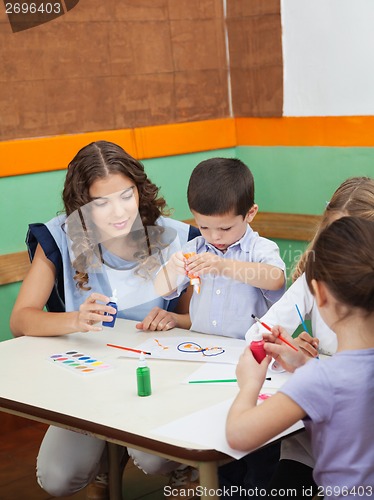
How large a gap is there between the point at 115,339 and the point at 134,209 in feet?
1.54

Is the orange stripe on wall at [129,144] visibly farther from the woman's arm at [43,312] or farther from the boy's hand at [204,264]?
the boy's hand at [204,264]

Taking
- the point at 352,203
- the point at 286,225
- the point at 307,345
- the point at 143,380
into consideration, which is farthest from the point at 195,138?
the point at 143,380

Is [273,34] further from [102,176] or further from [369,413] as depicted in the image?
[369,413]

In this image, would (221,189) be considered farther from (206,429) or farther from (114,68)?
(114,68)

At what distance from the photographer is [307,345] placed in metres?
2.07

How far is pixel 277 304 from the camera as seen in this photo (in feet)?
7.56

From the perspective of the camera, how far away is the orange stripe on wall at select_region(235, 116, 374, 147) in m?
3.63

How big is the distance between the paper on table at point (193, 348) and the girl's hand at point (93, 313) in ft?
0.44

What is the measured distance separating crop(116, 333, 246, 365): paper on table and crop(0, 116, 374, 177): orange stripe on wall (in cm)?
128

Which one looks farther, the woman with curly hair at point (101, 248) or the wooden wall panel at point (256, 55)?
the wooden wall panel at point (256, 55)

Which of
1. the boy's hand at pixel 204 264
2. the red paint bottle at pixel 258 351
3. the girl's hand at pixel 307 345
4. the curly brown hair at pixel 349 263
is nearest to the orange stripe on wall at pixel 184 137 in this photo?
the boy's hand at pixel 204 264

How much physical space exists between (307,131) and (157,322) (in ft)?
5.46

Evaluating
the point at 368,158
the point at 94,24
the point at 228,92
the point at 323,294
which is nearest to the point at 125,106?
the point at 94,24

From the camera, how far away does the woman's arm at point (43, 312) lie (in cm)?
243
